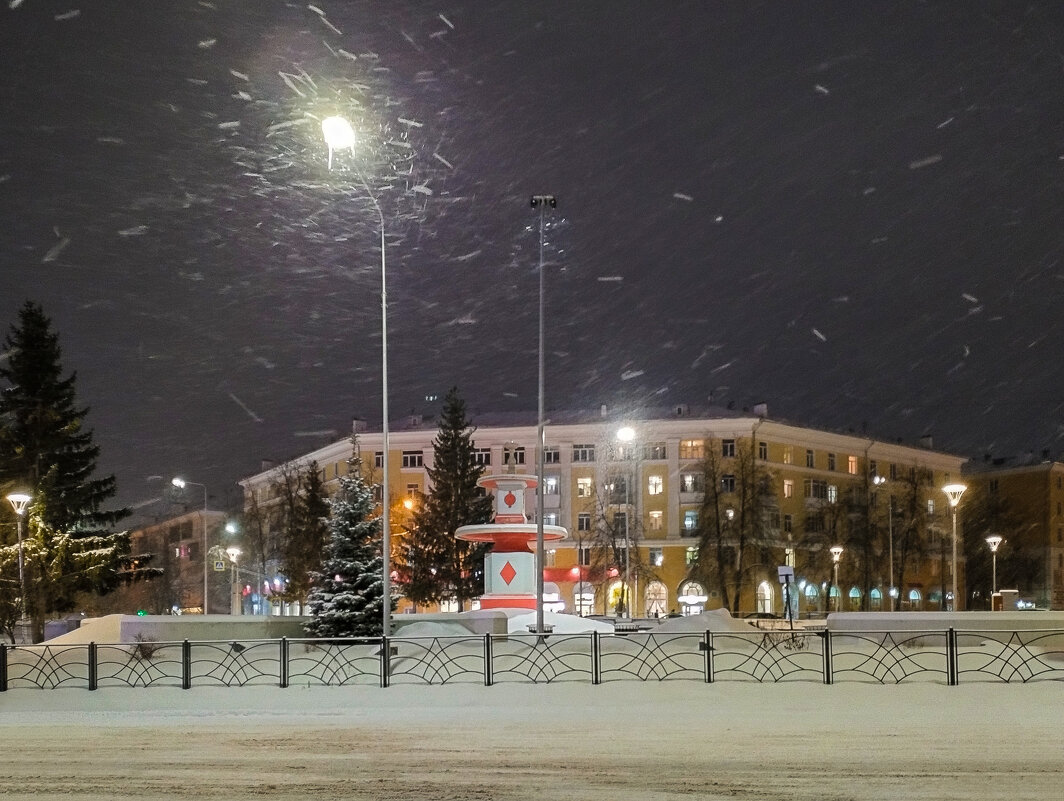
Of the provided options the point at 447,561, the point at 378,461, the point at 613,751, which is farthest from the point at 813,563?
the point at 613,751

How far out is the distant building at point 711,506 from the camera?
233ft

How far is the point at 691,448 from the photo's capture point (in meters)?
80.5

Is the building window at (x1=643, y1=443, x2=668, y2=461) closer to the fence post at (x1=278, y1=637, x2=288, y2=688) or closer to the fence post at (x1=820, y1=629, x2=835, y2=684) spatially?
the fence post at (x1=820, y1=629, x2=835, y2=684)

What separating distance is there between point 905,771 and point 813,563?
6633 centimetres

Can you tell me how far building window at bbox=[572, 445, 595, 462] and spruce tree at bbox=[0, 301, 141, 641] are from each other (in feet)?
128

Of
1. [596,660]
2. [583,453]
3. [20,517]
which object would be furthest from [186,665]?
[583,453]

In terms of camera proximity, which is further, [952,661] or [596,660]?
[596,660]

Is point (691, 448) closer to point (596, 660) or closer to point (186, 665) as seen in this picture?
point (596, 660)

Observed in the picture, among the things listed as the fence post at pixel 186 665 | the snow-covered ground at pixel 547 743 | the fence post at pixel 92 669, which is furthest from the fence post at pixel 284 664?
the fence post at pixel 92 669

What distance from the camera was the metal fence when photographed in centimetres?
1966

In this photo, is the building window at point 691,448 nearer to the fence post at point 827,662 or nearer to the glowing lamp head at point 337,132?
the glowing lamp head at point 337,132

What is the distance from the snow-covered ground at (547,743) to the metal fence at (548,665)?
0.85 m

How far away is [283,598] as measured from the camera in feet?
228

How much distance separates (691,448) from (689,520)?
5.25m
